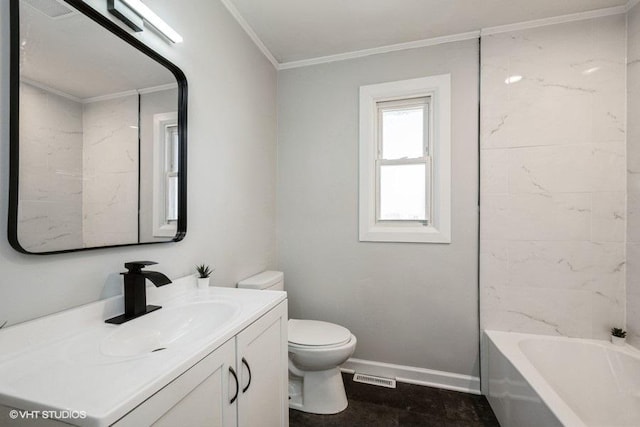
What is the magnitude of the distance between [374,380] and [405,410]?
35cm

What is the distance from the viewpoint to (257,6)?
5.79ft

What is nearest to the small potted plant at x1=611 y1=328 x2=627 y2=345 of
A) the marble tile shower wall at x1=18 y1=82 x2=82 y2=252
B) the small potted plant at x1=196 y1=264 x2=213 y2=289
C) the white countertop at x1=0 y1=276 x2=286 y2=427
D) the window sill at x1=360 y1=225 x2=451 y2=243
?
the window sill at x1=360 y1=225 x2=451 y2=243

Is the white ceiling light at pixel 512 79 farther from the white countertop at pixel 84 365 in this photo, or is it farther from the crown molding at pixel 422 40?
the white countertop at pixel 84 365

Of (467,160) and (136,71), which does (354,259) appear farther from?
(136,71)

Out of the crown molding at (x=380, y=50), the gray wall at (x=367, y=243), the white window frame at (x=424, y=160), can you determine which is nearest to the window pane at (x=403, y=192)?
the white window frame at (x=424, y=160)

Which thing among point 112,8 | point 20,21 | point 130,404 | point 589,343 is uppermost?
point 112,8

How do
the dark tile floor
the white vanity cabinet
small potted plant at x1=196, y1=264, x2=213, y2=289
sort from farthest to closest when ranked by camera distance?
the dark tile floor < small potted plant at x1=196, y1=264, x2=213, y2=289 < the white vanity cabinet

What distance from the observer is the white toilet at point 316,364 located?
1.68 meters

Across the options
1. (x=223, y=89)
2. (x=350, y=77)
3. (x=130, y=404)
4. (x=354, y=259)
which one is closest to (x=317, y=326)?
(x=354, y=259)

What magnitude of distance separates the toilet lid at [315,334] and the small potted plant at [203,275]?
66 centimetres

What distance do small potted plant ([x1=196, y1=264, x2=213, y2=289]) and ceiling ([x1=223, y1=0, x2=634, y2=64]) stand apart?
1.56 meters

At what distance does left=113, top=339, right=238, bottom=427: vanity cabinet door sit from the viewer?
0.61 metres

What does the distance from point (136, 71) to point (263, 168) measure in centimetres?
109

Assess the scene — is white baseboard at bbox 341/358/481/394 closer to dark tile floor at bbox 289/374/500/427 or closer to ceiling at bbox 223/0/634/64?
dark tile floor at bbox 289/374/500/427
